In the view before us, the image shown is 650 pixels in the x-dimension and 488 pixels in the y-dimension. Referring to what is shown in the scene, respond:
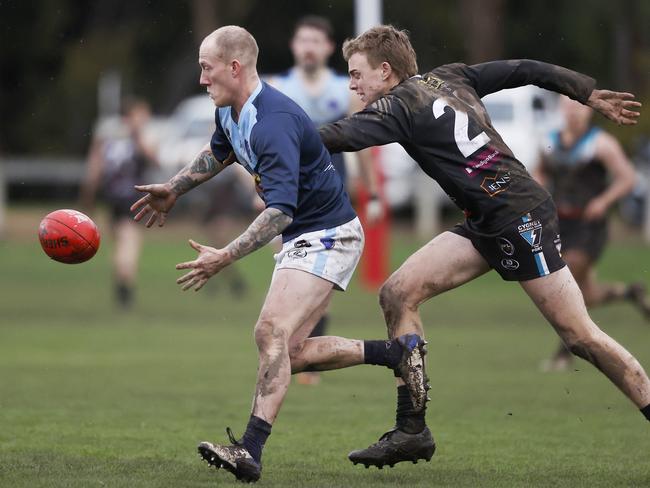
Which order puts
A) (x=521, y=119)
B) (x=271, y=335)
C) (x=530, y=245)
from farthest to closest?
(x=521, y=119) < (x=530, y=245) < (x=271, y=335)

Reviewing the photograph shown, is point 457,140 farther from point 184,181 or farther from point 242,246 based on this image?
point 184,181

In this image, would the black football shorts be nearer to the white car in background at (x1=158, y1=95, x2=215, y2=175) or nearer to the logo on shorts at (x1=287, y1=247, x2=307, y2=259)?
the logo on shorts at (x1=287, y1=247, x2=307, y2=259)

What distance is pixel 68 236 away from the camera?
698 centimetres

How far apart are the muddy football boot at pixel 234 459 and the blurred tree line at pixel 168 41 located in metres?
28.5

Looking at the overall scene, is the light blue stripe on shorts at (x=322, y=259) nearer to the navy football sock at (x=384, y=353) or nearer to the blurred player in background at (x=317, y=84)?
the navy football sock at (x=384, y=353)

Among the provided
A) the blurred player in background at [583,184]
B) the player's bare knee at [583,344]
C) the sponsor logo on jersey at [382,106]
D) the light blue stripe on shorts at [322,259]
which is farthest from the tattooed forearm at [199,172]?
the blurred player in background at [583,184]

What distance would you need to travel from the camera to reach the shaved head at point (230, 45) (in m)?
6.46

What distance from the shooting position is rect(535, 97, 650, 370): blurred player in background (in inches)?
463

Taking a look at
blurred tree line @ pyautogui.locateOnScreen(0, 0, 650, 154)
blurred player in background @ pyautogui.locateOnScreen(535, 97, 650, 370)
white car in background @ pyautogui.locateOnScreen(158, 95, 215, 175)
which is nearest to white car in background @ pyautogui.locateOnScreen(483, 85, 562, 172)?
blurred tree line @ pyautogui.locateOnScreen(0, 0, 650, 154)

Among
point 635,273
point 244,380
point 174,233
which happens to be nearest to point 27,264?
point 174,233

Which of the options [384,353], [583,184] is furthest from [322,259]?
[583,184]

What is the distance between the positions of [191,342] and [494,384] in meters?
3.71

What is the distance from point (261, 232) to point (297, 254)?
0.45 metres

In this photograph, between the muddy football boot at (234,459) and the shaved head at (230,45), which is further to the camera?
the shaved head at (230,45)
